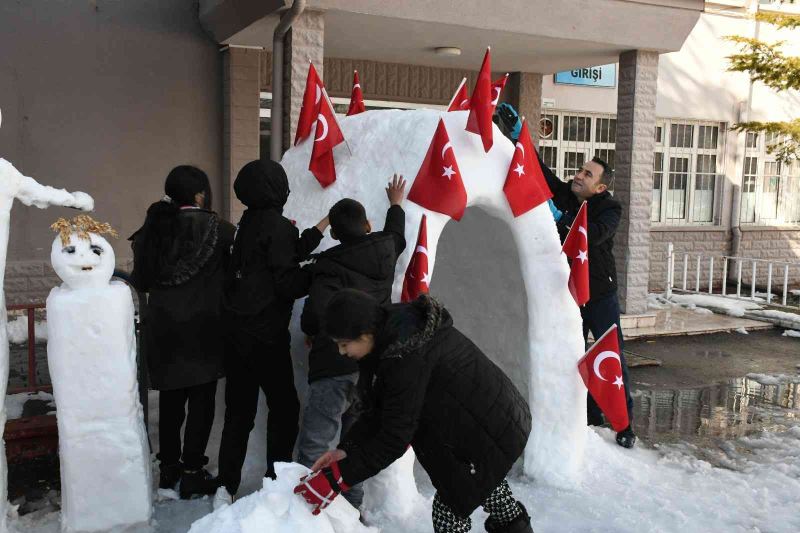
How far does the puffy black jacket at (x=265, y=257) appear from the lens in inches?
141

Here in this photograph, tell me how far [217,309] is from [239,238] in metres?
0.41

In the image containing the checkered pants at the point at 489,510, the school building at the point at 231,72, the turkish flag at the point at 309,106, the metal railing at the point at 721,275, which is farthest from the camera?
the metal railing at the point at 721,275

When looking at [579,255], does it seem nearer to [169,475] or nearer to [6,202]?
[169,475]

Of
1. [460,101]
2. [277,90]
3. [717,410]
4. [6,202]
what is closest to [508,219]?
[460,101]

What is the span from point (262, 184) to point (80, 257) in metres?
0.84

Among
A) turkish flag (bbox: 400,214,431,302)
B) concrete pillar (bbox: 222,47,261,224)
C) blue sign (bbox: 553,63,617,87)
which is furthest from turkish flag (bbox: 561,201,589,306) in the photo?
blue sign (bbox: 553,63,617,87)

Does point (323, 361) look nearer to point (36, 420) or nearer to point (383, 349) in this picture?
point (383, 349)

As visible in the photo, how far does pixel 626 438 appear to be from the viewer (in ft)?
16.8

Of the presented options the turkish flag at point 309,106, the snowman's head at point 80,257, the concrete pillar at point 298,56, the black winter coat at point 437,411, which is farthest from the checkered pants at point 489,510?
the concrete pillar at point 298,56

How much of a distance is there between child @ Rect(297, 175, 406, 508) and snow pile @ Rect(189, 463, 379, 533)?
0.62 meters

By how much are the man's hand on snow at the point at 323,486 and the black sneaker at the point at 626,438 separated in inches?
114

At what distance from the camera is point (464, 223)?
5.13 m

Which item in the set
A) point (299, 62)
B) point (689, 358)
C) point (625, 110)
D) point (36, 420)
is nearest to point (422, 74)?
point (625, 110)

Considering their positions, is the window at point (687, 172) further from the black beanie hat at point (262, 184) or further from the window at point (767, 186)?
the black beanie hat at point (262, 184)
